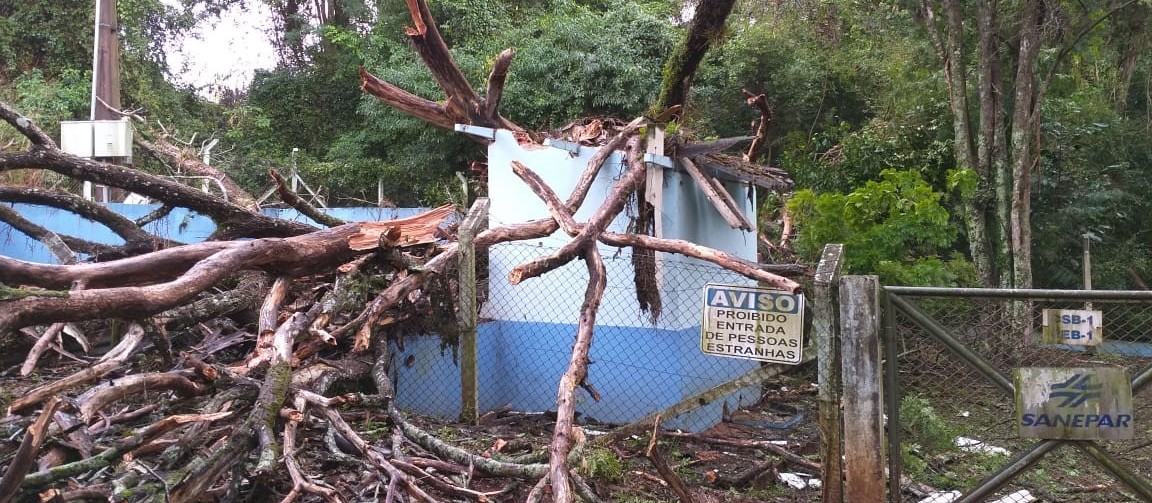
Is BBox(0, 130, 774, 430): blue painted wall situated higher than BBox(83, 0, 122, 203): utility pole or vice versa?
BBox(83, 0, 122, 203): utility pole

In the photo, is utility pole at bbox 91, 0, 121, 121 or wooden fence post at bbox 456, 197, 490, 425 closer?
wooden fence post at bbox 456, 197, 490, 425

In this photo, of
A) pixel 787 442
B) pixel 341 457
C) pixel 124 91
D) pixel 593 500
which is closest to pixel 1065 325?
pixel 593 500

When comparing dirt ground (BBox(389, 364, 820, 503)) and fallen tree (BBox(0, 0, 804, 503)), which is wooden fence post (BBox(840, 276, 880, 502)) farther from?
dirt ground (BBox(389, 364, 820, 503))

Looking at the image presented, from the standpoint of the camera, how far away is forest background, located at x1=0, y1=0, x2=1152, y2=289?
10.2m

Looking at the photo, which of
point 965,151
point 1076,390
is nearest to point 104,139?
point 1076,390

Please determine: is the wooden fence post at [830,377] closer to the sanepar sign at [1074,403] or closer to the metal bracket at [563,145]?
the sanepar sign at [1074,403]

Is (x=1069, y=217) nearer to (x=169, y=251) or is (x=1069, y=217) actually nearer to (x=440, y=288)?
(x=440, y=288)

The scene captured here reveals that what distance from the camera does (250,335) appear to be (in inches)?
226

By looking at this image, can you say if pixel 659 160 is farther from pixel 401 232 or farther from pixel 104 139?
pixel 104 139

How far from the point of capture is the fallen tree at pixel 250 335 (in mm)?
3301

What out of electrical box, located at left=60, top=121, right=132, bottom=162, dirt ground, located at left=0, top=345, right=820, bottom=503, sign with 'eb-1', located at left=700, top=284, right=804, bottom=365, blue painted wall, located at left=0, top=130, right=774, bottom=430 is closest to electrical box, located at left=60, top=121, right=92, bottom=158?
electrical box, located at left=60, top=121, right=132, bottom=162

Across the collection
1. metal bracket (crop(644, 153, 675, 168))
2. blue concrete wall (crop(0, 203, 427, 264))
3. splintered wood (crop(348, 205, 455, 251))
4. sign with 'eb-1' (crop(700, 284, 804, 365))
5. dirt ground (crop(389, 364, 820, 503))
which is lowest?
dirt ground (crop(389, 364, 820, 503))

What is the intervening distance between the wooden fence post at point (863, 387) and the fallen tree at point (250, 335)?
991 mm

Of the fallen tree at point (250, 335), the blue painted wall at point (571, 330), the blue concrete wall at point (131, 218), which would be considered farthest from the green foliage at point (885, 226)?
the blue concrete wall at point (131, 218)
